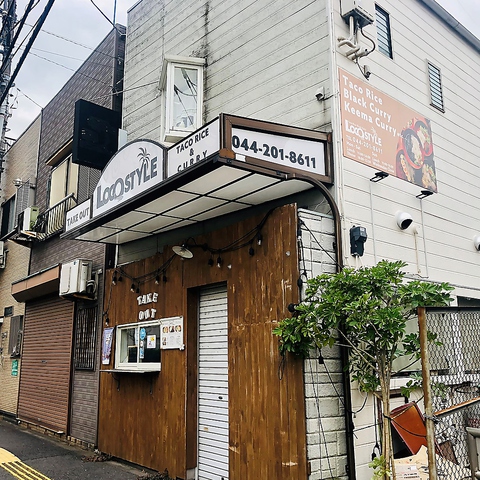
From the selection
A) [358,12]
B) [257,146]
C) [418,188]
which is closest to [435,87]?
[418,188]

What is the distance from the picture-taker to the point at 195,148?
5973 mm

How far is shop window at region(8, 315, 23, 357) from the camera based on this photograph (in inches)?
566

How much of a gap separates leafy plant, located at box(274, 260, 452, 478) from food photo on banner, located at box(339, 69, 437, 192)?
2.10 metres

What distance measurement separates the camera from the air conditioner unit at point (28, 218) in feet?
45.5

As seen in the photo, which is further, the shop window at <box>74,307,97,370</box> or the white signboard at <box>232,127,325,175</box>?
the shop window at <box>74,307,97,370</box>

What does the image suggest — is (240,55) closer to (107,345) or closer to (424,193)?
(424,193)

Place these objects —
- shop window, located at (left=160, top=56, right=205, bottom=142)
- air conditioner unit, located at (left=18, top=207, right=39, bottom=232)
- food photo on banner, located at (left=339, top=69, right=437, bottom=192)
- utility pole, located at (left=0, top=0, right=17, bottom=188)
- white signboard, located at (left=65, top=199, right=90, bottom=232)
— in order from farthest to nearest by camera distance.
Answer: air conditioner unit, located at (left=18, top=207, right=39, bottom=232), utility pole, located at (left=0, top=0, right=17, bottom=188), shop window, located at (left=160, top=56, right=205, bottom=142), white signboard, located at (left=65, top=199, right=90, bottom=232), food photo on banner, located at (left=339, top=69, right=437, bottom=192)

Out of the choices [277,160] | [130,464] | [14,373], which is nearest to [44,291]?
[14,373]

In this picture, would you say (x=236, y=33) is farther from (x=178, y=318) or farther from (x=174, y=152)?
Answer: (x=178, y=318)

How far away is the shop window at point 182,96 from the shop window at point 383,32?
292cm

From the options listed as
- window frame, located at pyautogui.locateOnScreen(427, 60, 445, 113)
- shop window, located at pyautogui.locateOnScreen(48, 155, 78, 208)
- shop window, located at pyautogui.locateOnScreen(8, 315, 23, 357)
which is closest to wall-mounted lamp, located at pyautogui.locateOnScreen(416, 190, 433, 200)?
window frame, located at pyautogui.locateOnScreen(427, 60, 445, 113)

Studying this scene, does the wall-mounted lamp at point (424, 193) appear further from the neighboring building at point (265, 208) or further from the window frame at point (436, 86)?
the window frame at point (436, 86)

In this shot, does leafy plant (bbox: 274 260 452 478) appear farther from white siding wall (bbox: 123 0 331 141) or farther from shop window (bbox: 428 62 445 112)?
shop window (bbox: 428 62 445 112)

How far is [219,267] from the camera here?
23.8 ft
